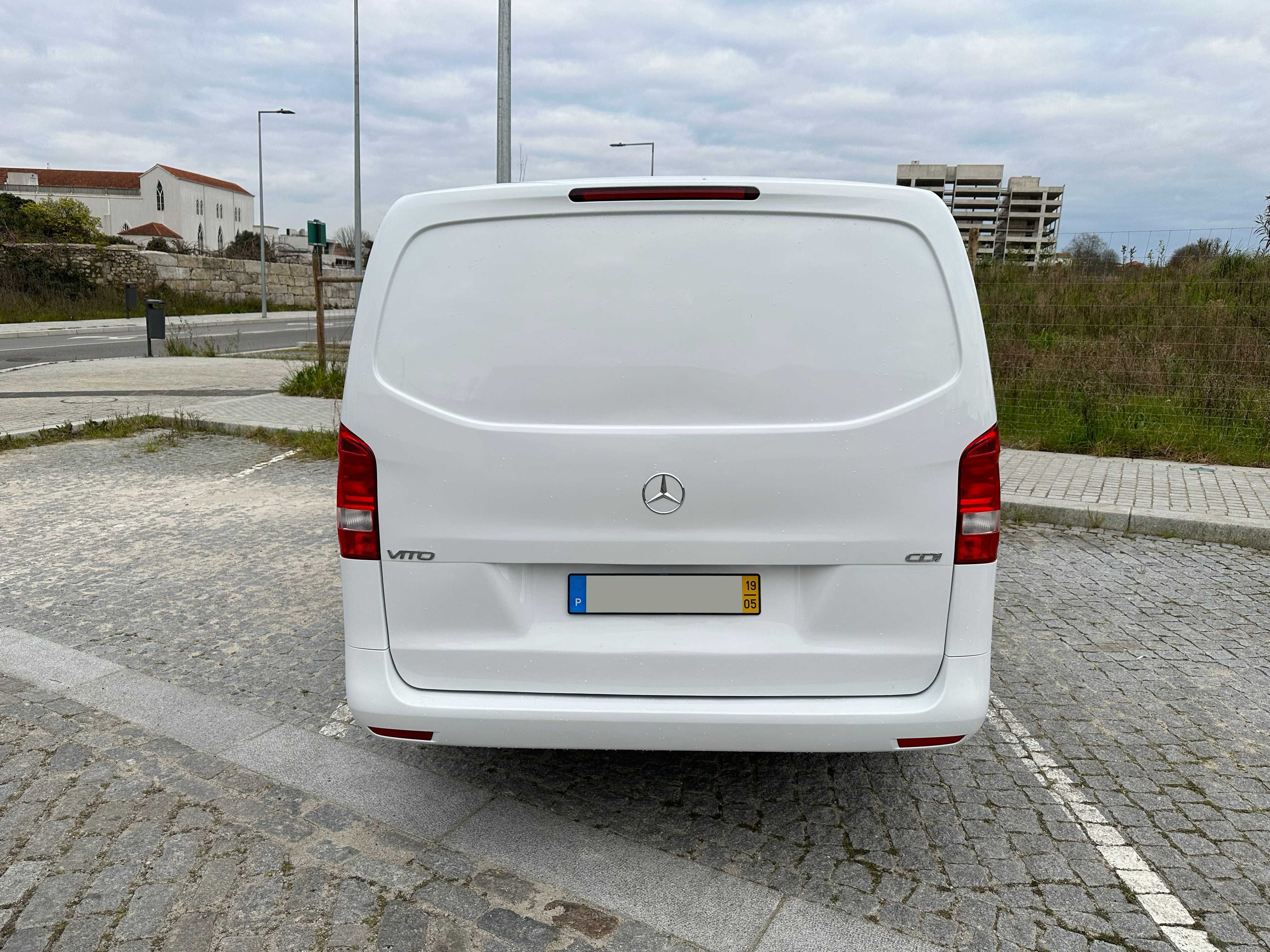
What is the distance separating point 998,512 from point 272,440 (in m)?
8.97

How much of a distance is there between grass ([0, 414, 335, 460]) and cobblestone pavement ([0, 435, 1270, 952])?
2.85 meters

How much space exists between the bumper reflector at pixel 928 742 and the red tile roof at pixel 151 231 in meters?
106

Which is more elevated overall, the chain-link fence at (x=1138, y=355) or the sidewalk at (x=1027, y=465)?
the chain-link fence at (x=1138, y=355)

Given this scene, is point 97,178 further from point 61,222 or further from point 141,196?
point 61,222

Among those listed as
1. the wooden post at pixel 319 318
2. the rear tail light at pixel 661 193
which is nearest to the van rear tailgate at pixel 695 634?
the rear tail light at pixel 661 193

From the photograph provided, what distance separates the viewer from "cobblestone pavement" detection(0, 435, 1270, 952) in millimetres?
2707

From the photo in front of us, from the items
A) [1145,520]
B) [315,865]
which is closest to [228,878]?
[315,865]

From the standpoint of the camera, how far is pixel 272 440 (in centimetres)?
1023

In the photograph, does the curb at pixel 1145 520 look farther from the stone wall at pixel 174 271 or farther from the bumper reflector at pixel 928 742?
the stone wall at pixel 174 271

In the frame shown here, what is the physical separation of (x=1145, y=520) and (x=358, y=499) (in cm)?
605

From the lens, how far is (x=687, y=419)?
258cm

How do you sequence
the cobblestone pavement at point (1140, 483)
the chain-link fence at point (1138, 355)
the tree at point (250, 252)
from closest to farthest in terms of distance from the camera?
the cobblestone pavement at point (1140, 483) → the chain-link fence at point (1138, 355) → the tree at point (250, 252)

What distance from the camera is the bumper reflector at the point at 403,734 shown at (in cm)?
275

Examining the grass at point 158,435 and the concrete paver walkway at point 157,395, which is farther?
the concrete paver walkway at point 157,395
